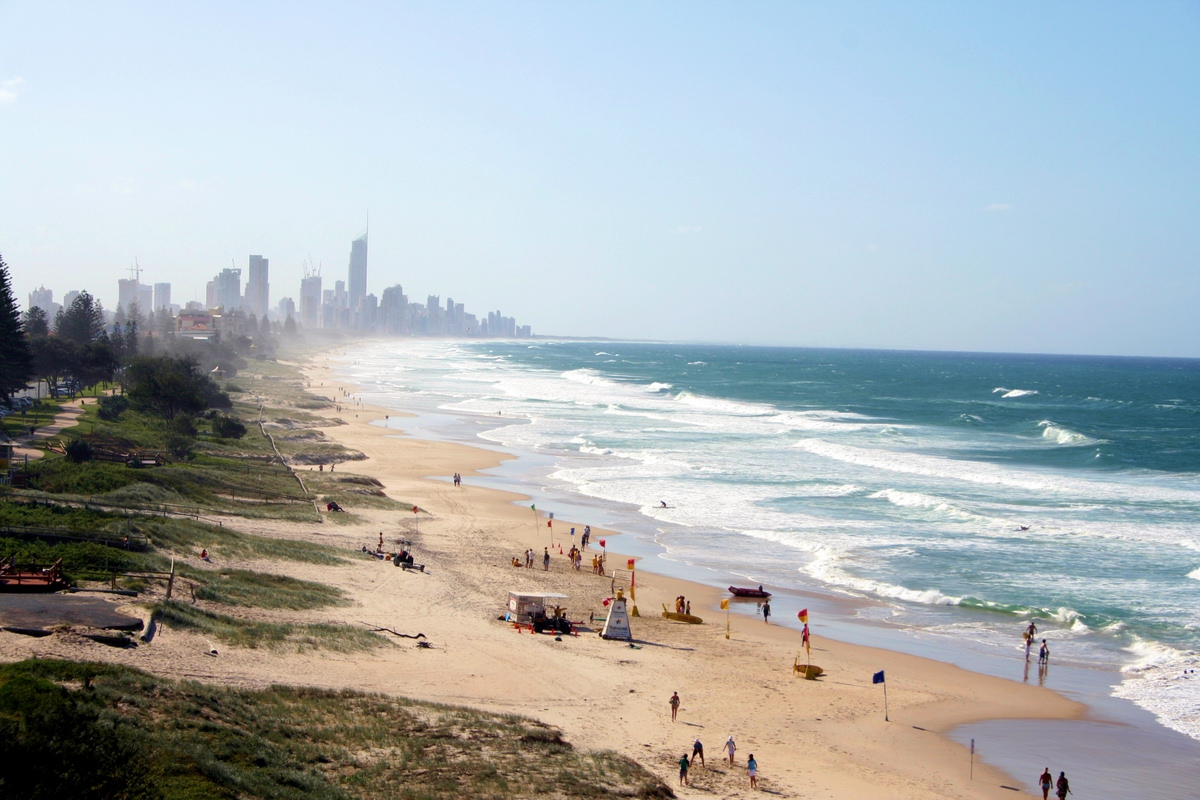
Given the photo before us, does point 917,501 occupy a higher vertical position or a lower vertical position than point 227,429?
lower

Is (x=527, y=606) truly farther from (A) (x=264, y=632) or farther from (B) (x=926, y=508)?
(B) (x=926, y=508)

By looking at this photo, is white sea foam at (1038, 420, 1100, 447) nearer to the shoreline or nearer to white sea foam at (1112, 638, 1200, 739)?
white sea foam at (1112, 638, 1200, 739)

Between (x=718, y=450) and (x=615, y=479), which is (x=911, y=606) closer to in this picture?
(x=615, y=479)

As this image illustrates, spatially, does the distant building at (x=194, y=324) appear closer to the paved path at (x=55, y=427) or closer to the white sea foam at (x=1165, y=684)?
the paved path at (x=55, y=427)

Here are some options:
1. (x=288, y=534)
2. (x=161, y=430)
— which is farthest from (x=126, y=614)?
(x=161, y=430)

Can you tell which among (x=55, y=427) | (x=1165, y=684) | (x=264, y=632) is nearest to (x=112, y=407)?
(x=55, y=427)

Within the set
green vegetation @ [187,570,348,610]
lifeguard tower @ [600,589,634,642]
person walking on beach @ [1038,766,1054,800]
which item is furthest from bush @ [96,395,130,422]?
person walking on beach @ [1038,766,1054,800]
